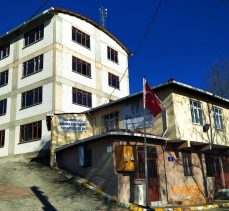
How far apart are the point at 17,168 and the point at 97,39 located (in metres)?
16.1

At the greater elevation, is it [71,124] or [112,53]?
[112,53]

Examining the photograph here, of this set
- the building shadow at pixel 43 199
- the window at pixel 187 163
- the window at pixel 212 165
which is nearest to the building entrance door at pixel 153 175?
the window at pixel 187 163

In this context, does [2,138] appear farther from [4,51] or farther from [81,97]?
[4,51]

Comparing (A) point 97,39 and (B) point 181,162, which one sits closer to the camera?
(B) point 181,162

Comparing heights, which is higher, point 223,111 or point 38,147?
point 223,111

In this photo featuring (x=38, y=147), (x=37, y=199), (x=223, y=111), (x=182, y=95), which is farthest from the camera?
(x=38, y=147)

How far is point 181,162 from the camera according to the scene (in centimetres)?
2016

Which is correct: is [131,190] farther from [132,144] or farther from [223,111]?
[223,111]

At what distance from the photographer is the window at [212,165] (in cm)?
2246

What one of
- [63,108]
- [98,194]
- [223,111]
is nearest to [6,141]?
[63,108]

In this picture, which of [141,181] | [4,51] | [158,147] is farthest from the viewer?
[4,51]

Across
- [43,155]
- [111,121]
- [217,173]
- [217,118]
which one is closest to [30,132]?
[43,155]

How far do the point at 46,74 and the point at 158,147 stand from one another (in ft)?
41.5

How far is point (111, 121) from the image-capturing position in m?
22.6
